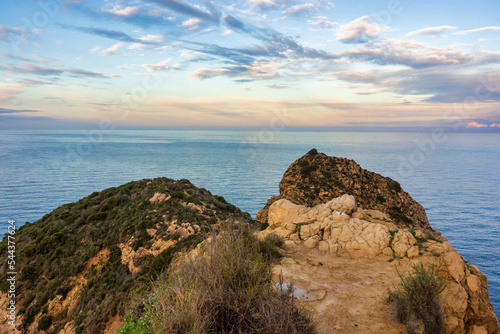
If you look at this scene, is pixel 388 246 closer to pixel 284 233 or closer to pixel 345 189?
pixel 284 233

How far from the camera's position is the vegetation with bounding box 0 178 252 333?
62.9ft

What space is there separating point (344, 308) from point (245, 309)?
4105 millimetres

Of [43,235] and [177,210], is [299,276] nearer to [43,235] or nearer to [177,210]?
[177,210]

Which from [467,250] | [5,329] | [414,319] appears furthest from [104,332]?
[467,250]

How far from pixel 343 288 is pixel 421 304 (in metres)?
2.67

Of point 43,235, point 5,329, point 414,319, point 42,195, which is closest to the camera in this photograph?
point 414,319

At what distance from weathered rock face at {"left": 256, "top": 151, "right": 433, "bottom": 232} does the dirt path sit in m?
19.9

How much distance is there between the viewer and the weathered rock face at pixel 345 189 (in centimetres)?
3348

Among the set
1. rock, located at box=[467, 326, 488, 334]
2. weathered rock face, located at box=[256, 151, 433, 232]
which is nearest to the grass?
rock, located at box=[467, 326, 488, 334]

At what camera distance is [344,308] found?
848cm

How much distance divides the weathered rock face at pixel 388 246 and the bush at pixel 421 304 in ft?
3.03

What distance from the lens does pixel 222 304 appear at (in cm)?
596

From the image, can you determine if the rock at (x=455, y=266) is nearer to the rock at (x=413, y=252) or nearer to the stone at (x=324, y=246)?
the rock at (x=413, y=252)

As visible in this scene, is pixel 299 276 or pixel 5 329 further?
pixel 5 329
